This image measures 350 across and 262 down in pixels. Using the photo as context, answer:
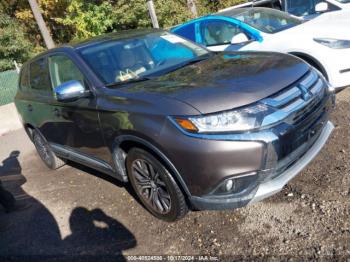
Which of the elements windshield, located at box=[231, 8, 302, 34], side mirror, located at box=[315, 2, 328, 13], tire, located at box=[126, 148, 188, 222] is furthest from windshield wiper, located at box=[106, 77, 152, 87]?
side mirror, located at box=[315, 2, 328, 13]

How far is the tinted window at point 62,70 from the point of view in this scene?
3.95 metres

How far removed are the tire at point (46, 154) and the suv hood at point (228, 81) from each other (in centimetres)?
240

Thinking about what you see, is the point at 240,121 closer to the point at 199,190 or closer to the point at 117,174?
the point at 199,190

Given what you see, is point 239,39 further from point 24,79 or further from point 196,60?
point 24,79

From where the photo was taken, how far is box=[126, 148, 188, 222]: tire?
10.5 feet

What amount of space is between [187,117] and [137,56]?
148cm

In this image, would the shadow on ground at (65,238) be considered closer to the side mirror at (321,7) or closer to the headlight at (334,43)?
the headlight at (334,43)

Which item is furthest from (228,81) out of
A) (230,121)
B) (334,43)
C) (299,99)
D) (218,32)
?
(218,32)

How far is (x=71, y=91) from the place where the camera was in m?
3.60

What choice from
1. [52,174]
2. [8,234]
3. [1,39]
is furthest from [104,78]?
[1,39]

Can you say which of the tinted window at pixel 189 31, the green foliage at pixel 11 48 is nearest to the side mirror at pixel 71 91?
the tinted window at pixel 189 31

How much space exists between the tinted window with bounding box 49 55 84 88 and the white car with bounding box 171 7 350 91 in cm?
274

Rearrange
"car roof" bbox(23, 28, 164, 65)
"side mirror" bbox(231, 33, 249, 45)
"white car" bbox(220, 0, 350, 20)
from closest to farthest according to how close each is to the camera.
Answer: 1. "car roof" bbox(23, 28, 164, 65)
2. "side mirror" bbox(231, 33, 249, 45)
3. "white car" bbox(220, 0, 350, 20)

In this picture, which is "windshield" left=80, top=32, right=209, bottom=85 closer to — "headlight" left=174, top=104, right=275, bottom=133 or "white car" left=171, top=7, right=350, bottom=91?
"headlight" left=174, top=104, right=275, bottom=133
